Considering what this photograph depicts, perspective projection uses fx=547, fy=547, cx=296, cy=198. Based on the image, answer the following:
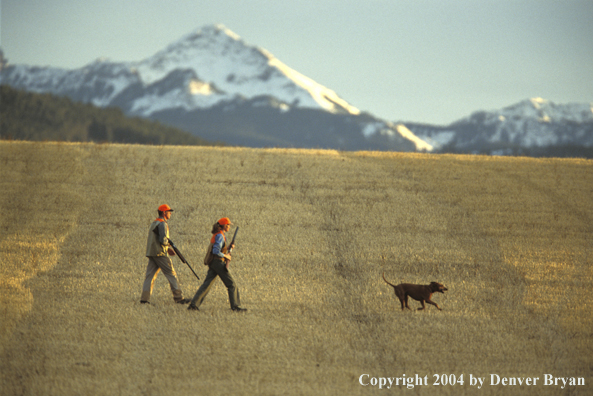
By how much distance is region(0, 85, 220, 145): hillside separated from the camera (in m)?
110

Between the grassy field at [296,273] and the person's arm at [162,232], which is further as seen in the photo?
the person's arm at [162,232]

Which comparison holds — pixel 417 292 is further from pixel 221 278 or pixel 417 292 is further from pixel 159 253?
pixel 159 253

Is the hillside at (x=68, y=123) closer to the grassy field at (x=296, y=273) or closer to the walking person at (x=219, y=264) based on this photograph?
the grassy field at (x=296, y=273)

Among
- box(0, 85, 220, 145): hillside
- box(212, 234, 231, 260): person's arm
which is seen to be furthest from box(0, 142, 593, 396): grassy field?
box(0, 85, 220, 145): hillside

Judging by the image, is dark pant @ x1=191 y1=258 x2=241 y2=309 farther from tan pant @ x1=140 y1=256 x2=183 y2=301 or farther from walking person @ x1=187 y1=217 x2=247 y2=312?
tan pant @ x1=140 y1=256 x2=183 y2=301

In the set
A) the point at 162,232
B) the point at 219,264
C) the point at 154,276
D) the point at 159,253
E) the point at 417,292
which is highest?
the point at 162,232

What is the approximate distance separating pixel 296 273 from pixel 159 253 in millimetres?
4265

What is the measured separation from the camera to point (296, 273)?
15539 mm

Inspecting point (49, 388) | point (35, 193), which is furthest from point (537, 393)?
point (35, 193)

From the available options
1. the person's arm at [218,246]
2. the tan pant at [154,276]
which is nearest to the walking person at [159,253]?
the tan pant at [154,276]

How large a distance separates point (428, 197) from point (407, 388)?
1401 centimetres

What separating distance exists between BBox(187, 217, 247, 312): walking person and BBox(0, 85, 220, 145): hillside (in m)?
95.0

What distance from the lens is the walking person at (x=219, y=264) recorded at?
12.2 meters

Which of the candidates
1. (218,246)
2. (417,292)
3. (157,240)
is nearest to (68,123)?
(157,240)
